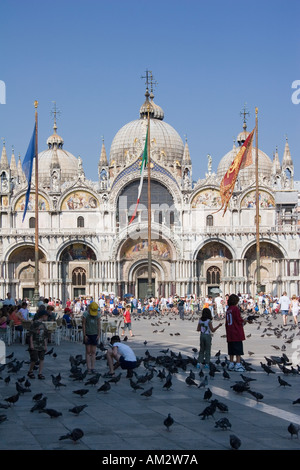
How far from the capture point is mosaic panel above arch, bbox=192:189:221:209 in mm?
58250

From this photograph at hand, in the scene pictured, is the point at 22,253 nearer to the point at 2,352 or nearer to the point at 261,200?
the point at 261,200

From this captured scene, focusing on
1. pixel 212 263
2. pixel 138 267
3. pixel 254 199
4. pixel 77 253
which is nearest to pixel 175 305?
pixel 138 267

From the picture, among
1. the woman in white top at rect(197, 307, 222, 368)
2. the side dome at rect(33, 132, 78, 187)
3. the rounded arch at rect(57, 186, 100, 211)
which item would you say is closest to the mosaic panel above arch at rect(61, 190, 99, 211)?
the rounded arch at rect(57, 186, 100, 211)

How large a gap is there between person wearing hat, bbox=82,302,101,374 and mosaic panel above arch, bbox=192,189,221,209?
4095 centimetres

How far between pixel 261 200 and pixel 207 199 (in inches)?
159

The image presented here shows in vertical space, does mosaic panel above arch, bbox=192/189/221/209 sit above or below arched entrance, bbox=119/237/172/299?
above

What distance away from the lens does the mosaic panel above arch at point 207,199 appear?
58250mm

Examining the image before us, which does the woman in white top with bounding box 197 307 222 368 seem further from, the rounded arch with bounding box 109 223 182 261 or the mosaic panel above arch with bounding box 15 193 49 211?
the mosaic panel above arch with bounding box 15 193 49 211

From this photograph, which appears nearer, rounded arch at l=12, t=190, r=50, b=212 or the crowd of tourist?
the crowd of tourist

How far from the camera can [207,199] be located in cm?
5834

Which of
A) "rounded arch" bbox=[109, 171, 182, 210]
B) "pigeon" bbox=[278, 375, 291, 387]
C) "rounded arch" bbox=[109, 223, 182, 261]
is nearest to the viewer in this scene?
"pigeon" bbox=[278, 375, 291, 387]

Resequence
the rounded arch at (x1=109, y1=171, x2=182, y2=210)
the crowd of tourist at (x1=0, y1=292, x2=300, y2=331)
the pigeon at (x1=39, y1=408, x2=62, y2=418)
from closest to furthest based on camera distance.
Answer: the pigeon at (x1=39, y1=408, x2=62, y2=418)
the crowd of tourist at (x1=0, y1=292, x2=300, y2=331)
the rounded arch at (x1=109, y1=171, x2=182, y2=210)
